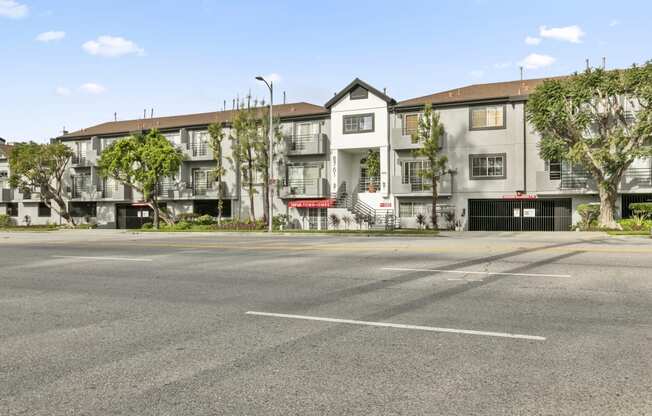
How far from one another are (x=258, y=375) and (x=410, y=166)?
3498 cm

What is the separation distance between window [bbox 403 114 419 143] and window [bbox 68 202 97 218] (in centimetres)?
3106

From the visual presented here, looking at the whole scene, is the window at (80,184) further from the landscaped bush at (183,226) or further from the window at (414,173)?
the window at (414,173)

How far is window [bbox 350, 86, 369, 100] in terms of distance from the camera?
39750 mm

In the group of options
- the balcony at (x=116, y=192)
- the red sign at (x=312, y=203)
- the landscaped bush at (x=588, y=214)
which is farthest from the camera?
the balcony at (x=116, y=192)

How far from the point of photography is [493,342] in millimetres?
5559

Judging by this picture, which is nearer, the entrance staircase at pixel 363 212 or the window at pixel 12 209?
the entrance staircase at pixel 363 212

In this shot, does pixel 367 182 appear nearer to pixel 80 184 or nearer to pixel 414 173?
pixel 414 173

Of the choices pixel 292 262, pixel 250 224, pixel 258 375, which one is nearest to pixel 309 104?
pixel 250 224

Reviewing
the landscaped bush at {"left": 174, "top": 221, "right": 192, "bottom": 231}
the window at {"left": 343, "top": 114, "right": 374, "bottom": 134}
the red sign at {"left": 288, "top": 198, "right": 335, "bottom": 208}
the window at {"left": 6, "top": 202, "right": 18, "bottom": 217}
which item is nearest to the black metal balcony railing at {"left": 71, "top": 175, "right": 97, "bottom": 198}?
the window at {"left": 6, "top": 202, "right": 18, "bottom": 217}

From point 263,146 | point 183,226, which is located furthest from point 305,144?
point 183,226

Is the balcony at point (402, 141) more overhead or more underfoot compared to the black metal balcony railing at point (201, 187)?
more overhead

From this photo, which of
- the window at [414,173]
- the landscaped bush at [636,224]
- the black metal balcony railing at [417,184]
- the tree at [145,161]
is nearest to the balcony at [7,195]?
the tree at [145,161]

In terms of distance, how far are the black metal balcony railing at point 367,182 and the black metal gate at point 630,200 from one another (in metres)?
16.6

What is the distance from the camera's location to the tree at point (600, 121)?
29.1 metres
